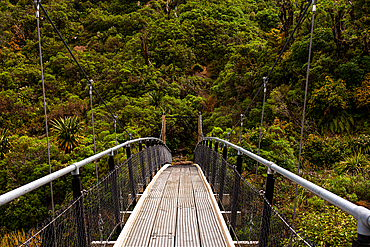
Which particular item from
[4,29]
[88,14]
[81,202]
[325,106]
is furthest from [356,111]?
[88,14]

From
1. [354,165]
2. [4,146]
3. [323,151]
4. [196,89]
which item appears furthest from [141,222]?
[196,89]

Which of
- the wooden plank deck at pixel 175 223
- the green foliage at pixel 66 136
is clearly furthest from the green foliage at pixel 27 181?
the wooden plank deck at pixel 175 223

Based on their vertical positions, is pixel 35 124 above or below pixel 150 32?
below

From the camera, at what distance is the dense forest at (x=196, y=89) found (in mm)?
7590

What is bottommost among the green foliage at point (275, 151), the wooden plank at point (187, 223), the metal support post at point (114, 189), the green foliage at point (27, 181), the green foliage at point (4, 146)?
the green foliage at point (27, 181)

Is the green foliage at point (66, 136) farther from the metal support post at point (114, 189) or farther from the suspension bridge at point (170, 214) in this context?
the metal support post at point (114, 189)

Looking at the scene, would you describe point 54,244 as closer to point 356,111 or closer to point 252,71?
point 356,111

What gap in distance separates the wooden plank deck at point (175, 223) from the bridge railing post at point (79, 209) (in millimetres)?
398

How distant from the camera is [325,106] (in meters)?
9.23

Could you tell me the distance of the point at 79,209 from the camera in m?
1.40

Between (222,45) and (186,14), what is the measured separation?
26.8 ft

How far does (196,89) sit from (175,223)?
791 inches

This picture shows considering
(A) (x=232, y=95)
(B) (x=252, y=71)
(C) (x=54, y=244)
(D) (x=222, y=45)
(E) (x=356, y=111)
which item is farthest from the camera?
(D) (x=222, y=45)

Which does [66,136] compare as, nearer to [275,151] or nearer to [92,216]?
[275,151]
